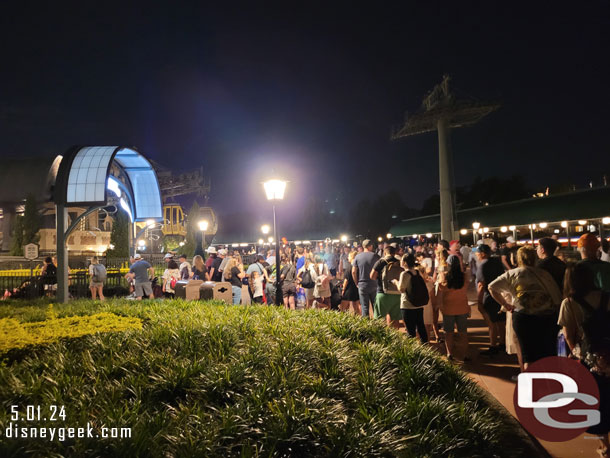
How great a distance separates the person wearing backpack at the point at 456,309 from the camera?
22.8 ft

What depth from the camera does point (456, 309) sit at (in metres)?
6.97

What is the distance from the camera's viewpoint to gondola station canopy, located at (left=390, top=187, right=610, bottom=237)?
2855cm

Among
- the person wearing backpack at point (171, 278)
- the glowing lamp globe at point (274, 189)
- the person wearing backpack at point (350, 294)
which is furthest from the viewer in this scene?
the person wearing backpack at point (171, 278)

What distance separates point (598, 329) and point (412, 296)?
3369 mm

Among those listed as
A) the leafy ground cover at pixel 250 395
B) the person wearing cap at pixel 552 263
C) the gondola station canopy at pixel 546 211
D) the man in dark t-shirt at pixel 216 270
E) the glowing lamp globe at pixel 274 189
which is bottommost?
the leafy ground cover at pixel 250 395

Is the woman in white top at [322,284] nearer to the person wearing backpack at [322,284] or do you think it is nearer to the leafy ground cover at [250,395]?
the person wearing backpack at [322,284]

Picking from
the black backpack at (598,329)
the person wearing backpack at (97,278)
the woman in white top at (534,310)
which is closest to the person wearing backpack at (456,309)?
the woman in white top at (534,310)

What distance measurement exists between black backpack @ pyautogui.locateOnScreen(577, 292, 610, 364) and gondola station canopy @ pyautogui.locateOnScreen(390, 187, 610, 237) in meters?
29.3

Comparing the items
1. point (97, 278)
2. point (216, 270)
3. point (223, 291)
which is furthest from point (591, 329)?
point (97, 278)

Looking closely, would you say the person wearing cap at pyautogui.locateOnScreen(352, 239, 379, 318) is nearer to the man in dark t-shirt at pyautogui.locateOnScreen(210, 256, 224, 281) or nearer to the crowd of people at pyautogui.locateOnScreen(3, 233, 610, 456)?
the crowd of people at pyautogui.locateOnScreen(3, 233, 610, 456)

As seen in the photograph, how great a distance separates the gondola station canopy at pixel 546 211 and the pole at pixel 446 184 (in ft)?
11.4

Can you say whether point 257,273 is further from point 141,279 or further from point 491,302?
point 491,302

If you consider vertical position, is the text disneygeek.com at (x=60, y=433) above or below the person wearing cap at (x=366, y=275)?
below

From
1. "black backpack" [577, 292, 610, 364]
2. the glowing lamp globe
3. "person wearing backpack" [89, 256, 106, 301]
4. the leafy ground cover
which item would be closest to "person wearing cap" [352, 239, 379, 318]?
the glowing lamp globe
